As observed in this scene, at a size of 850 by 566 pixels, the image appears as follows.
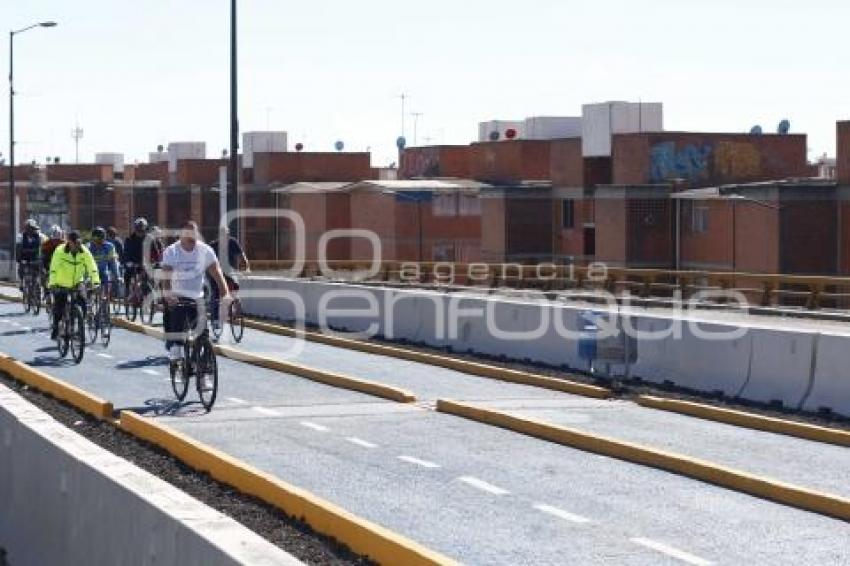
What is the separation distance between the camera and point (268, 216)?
110 metres

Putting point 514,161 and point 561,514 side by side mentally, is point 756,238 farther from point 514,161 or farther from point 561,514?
point 561,514

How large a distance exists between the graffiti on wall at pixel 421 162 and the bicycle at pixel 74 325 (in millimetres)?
81988

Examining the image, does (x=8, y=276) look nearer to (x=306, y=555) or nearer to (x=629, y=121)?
(x=629, y=121)

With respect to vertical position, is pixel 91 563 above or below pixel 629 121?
below

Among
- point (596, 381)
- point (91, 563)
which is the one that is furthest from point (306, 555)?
point (596, 381)

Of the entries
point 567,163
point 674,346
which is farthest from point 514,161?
point 674,346

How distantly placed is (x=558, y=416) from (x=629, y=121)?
2409 inches

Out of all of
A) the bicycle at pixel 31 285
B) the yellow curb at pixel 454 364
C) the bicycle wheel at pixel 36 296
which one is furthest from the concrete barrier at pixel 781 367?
the bicycle wheel at pixel 36 296

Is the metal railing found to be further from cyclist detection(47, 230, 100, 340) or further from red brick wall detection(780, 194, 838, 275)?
cyclist detection(47, 230, 100, 340)

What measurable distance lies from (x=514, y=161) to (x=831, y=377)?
74.8 meters

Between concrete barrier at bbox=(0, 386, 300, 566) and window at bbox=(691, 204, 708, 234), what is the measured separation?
55.9m

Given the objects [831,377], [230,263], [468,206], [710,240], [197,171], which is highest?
[197,171]

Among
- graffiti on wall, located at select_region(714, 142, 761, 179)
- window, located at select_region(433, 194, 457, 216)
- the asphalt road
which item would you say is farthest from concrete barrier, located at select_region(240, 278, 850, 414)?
window, located at select_region(433, 194, 457, 216)

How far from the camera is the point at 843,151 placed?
5941 centimetres
